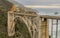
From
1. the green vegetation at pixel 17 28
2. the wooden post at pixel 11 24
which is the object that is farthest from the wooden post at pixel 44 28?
the wooden post at pixel 11 24

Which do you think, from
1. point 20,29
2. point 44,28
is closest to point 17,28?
point 20,29

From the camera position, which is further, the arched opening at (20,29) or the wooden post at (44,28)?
the wooden post at (44,28)

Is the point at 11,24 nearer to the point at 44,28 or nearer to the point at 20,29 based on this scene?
the point at 20,29

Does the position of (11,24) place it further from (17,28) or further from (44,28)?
(44,28)

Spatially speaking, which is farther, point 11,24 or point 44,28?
point 44,28

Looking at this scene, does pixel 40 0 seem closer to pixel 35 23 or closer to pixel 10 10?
pixel 35 23

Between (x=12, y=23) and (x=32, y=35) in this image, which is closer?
(x=12, y=23)

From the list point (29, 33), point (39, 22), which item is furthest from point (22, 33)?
point (39, 22)

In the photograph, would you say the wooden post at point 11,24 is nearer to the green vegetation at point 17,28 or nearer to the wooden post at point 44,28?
the green vegetation at point 17,28

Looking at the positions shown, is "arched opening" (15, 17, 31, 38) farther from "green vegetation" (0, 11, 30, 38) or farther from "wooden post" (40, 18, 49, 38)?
"wooden post" (40, 18, 49, 38)

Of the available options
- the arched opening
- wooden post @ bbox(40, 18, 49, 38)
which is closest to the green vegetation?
the arched opening

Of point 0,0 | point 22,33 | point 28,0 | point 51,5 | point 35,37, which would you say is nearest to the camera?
point 0,0
